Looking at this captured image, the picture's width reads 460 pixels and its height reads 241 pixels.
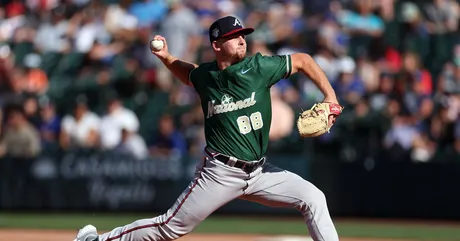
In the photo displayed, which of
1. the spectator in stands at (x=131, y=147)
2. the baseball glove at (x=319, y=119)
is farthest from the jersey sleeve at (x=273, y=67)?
the spectator in stands at (x=131, y=147)

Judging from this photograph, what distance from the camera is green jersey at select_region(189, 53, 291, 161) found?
6.33 metres

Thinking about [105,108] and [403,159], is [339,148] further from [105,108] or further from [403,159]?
[105,108]

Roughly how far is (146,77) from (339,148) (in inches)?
150

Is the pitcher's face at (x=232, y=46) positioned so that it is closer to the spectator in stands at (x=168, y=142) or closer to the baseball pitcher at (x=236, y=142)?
the baseball pitcher at (x=236, y=142)

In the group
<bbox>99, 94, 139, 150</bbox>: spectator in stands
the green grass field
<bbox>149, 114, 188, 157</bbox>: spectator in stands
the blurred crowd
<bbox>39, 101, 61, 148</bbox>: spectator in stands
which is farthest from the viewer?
<bbox>39, 101, 61, 148</bbox>: spectator in stands

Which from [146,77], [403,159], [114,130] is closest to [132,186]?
[114,130]

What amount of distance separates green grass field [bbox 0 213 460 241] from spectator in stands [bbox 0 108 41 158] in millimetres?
1038

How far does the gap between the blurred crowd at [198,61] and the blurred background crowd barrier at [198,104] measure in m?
0.02

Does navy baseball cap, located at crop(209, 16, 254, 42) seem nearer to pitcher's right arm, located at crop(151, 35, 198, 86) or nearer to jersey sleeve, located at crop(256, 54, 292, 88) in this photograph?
jersey sleeve, located at crop(256, 54, 292, 88)

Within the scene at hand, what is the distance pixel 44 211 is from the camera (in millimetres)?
14125

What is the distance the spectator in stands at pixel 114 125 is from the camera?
1388 centimetres

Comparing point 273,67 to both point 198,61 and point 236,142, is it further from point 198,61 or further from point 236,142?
point 198,61

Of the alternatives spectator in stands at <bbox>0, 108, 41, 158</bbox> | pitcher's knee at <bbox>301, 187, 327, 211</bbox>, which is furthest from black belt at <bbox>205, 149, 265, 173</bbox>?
spectator in stands at <bbox>0, 108, 41, 158</bbox>

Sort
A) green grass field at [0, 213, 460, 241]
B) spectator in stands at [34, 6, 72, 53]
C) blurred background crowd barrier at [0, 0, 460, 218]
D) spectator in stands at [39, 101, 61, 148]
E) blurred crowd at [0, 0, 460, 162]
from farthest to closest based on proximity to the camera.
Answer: spectator in stands at [34, 6, 72, 53]
spectator in stands at [39, 101, 61, 148]
blurred crowd at [0, 0, 460, 162]
blurred background crowd barrier at [0, 0, 460, 218]
green grass field at [0, 213, 460, 241]
